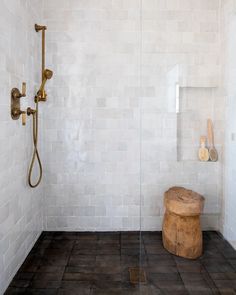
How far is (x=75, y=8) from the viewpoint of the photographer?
272 cm

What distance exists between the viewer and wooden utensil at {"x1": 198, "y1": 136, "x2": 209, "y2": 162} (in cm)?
228

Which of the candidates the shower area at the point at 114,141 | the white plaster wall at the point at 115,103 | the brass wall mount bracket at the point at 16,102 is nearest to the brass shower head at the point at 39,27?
the shower area at the point at 114,141

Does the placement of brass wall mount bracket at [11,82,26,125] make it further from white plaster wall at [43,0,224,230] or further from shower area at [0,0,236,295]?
white plaster wall at [43,0,224,230]

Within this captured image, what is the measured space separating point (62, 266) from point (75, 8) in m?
2.43

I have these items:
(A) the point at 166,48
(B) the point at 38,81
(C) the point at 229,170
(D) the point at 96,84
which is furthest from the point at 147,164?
(B) the point at 38,81

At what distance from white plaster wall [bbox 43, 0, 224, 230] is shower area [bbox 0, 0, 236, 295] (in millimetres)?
10

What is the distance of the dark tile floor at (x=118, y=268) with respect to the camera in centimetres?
189

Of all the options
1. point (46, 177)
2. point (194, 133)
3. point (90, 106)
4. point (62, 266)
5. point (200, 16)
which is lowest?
point (62, 266)

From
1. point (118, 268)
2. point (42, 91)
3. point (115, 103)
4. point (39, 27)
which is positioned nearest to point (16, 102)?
point (42, 91)

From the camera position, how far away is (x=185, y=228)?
7.25ft

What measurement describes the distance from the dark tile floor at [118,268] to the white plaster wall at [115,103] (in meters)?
0.34

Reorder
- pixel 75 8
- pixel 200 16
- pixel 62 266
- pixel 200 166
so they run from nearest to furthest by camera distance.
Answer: pixel 62 266 < pixel 200 166 < pixel 200 16 < pixel 75 8

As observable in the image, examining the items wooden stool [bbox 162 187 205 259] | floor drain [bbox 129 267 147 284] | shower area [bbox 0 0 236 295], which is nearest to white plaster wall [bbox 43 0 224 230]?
shower area [bbox 0 0 236 295]

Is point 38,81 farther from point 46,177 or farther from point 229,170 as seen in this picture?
point 229,170
